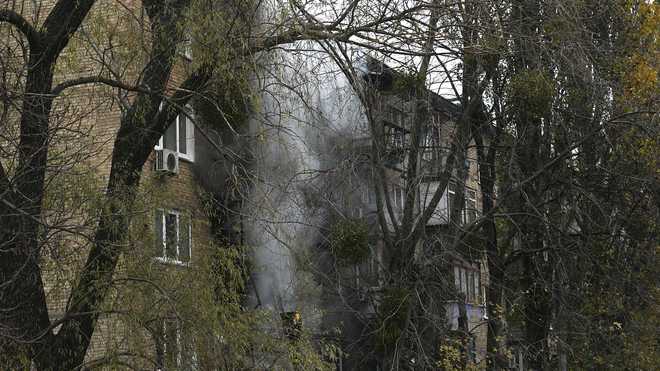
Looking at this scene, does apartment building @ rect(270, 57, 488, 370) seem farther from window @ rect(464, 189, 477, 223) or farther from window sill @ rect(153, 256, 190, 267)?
window sill @ rect(153, 256, 190, 267)

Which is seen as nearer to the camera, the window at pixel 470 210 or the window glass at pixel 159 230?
the window glass at pixel 159 230

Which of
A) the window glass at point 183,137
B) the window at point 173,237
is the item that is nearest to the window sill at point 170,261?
the window at point 173,237

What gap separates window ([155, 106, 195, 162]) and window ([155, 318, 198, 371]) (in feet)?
39.2

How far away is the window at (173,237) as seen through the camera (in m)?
11.8

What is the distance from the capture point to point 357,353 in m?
19.8

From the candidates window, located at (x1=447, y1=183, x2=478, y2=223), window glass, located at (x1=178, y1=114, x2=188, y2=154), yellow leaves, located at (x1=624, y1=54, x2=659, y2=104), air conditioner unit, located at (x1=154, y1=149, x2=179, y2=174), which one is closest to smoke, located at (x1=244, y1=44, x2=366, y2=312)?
air conditioner unit, located at (x1=154, y1=149, x2=179, y2=174)

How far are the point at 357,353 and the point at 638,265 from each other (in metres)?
6.02

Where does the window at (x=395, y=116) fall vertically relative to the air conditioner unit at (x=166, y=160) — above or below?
above

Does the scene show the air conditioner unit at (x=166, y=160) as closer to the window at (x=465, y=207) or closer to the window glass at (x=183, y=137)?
the window glass at (x=183, y=137)

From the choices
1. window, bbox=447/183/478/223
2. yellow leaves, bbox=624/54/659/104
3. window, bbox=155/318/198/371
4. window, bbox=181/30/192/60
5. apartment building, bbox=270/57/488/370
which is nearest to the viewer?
window, bbox=155/318/198/371

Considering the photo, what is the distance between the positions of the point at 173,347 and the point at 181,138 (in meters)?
12.9

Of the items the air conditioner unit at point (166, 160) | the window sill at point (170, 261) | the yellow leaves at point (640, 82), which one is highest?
the yellow leaves at point (640, 82)

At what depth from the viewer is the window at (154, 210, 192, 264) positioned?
11797 millimetres

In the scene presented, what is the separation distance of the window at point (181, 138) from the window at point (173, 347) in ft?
39.2
